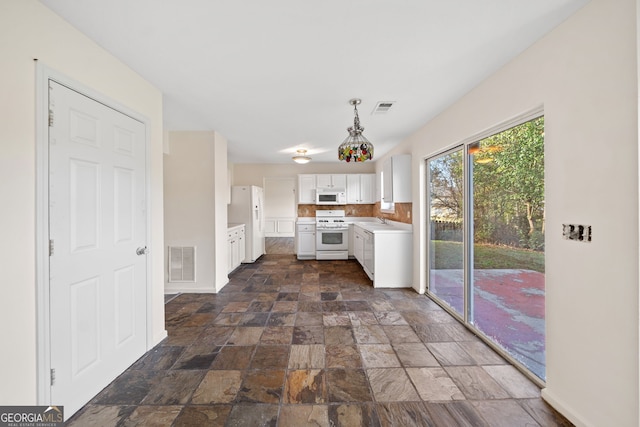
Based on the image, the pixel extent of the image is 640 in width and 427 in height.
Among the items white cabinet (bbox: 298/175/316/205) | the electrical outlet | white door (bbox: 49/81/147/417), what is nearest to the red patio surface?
the electrical outlet

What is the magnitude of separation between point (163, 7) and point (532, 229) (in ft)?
9.45

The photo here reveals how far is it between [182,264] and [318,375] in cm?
286

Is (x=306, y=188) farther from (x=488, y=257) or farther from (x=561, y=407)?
(x=561, y=407)

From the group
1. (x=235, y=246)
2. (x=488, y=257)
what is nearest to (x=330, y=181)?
(x=235, y=246)

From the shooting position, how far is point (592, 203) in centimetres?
149

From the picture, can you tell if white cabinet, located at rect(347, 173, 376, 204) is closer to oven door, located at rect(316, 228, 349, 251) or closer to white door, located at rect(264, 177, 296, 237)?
oven door, located at rect(316, 228, 349, 251)

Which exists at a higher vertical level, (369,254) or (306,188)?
(306,188)

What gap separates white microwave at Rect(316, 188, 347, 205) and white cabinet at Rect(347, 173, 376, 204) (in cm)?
15

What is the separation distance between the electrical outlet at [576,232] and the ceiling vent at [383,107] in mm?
1927

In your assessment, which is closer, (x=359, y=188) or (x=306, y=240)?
(x=306, y=240)

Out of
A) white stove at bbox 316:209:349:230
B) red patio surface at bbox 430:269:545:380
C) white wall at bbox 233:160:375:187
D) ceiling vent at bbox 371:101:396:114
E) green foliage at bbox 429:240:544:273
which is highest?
ceiling vent at bbox 371:101:396:114

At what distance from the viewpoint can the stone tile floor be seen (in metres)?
1.67

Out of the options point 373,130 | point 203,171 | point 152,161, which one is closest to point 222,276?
point 203,171

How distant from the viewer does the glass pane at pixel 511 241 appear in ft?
6.64
